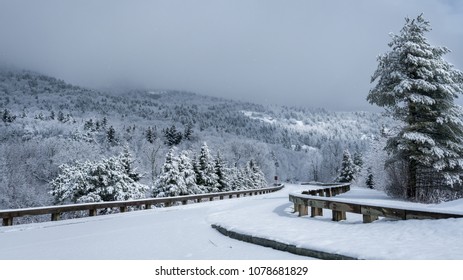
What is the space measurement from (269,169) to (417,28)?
288 feet

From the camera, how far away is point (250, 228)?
980cm

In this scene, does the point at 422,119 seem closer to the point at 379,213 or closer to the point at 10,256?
the point at 379,213

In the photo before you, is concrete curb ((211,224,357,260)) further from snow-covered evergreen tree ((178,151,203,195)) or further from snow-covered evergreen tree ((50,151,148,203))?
snow-covered evergreen tree ((178,151,203,195))

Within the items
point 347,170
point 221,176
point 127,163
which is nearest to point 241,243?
point 127,163

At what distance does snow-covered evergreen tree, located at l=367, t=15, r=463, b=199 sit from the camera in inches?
795

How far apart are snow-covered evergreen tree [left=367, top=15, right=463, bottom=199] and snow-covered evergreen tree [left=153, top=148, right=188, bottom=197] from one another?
19408mm

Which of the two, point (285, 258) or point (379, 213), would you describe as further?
point (379, 213)

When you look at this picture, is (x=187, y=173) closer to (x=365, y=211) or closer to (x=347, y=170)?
(x=365, y=211)

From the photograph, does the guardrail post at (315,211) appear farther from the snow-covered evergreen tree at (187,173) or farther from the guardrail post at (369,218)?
the snow-covered evergreen tree at (187,173)

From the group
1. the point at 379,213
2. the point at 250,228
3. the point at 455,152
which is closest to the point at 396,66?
the point at 455,152

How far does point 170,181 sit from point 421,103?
2271 cm

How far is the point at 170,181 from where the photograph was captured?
117 ft

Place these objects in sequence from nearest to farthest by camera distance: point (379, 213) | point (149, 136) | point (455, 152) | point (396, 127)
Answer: point (379, 213) < point (455, 152) < point (396, 127) < point (149, 136)
